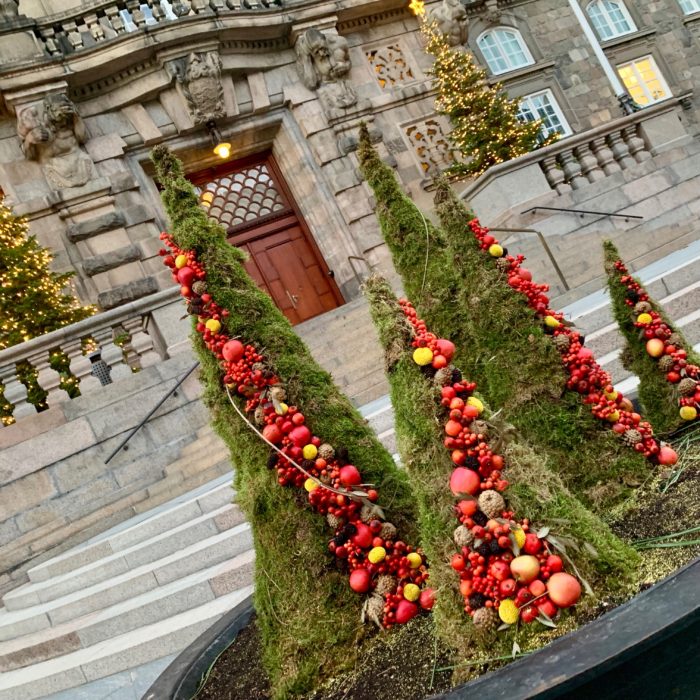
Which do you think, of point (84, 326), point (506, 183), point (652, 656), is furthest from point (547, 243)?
point (652, 656)

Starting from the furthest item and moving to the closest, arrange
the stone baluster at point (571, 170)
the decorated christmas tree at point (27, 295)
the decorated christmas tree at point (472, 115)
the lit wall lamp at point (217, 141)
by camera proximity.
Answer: the lit wall lamp at point (217, 141)
the decorated christmas tree at point (472, 115)
the stone baluster at point (571, 170)
the decorated christmas tree at point (27, 295)

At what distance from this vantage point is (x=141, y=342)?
8.66m

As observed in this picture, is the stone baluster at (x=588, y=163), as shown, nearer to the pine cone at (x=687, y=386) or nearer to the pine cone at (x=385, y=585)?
the pine cone at (x=687, y=386)

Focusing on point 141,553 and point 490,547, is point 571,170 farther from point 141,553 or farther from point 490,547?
point 490,547

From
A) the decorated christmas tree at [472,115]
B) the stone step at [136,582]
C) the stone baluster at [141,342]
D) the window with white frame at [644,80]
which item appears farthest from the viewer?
the window with white frame at [644,80]

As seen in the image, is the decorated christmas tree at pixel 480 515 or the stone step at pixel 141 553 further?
the stone step at pixel 141 553

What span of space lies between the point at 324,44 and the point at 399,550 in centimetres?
1217

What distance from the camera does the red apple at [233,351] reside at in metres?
2.10

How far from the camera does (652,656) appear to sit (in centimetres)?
111

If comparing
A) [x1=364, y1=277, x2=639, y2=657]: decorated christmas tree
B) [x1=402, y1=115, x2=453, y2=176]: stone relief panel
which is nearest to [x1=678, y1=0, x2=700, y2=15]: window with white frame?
[x1=402, y1=115, x2=453, y2=176]: stone relief panel

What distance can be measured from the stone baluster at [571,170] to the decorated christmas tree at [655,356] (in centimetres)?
841

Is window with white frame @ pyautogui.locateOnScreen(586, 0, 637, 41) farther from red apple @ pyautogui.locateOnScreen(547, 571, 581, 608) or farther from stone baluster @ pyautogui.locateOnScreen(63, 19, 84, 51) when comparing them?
red apple @ pyautogui.locateOnScreen(547, 571, 581, 608)

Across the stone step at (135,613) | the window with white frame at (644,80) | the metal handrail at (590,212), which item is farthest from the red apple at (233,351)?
the window with white frame at (644,80)

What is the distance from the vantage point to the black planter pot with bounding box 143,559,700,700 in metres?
1.06
